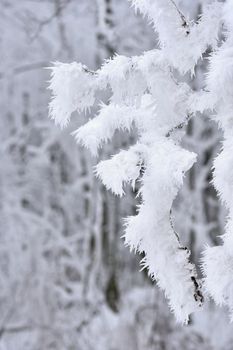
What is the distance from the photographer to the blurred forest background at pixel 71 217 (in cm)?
479

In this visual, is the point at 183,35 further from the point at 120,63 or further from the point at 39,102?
the point at 39,102

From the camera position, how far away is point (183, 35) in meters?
1.22

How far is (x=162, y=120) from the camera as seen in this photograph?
4.15 ft

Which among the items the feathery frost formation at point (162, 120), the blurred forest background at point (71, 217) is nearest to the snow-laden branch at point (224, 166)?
the feathery frost formation at point (162, 120)

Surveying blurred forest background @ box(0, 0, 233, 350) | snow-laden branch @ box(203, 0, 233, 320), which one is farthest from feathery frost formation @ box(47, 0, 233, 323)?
blurred forest background @ box(0, 0, 233, 350)

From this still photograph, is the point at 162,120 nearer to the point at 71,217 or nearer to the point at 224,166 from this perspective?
the point at 224,166

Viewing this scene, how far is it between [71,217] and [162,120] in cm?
779

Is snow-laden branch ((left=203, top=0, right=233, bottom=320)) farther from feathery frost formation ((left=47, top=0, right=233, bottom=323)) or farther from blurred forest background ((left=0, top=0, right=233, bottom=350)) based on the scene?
blurred forest background ((left=0, top=0, right=233, bottom=350))

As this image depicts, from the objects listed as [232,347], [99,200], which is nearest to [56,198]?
[99,200]

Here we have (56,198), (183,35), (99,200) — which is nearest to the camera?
(183,35)

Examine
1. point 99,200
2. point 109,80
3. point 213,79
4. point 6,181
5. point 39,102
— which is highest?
point 39,102

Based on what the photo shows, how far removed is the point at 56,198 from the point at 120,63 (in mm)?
7545

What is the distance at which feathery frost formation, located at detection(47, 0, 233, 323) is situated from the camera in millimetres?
1119

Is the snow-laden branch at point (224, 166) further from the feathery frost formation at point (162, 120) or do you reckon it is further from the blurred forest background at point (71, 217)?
the blurred forest background at point (71, 217)
